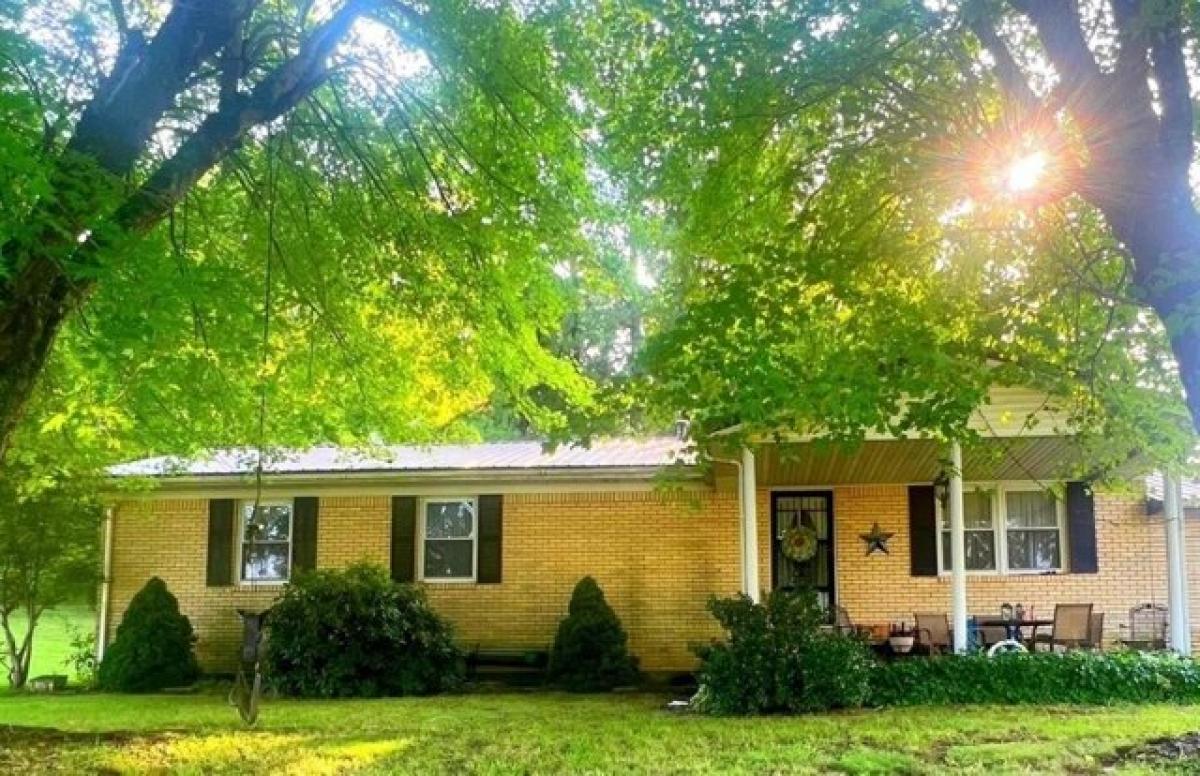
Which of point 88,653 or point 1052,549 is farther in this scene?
point 88,653

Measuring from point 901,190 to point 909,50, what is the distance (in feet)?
Result: 3.09

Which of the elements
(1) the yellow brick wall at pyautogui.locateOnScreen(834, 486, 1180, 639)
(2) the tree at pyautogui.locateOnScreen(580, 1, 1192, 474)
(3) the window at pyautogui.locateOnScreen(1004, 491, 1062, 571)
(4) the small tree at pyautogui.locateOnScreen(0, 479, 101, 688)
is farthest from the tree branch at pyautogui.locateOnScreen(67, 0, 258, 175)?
(3) the window at pyautogui.locateOnScreen(1004, 491, 1062, 571)

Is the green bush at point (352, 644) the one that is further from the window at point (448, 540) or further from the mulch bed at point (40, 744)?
the mulch bed at point (40, 744)

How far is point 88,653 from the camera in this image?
18.1 m

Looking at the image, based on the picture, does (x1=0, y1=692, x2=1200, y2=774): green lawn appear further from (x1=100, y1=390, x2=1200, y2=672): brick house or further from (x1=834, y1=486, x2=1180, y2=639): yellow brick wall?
(x1=834, y1=486, x2=1180, y2=639): yellow brick wall

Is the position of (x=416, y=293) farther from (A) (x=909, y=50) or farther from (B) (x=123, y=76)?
(A) (x=909, y=50)

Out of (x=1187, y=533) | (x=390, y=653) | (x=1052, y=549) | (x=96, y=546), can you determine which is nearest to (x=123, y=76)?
(x=390, y=653)

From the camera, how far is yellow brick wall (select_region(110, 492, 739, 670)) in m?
16.1

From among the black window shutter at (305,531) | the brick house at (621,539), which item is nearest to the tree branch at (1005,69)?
the brick house at (621,539)

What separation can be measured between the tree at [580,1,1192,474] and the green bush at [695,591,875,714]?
4.37 m

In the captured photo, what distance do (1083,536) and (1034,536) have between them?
0.69 meters

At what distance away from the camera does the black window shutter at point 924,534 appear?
1628cm

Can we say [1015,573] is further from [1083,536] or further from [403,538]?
[403,538]

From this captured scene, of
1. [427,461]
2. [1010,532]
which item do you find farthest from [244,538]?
[1010,532]
